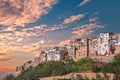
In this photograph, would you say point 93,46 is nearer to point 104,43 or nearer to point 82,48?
point 82,48

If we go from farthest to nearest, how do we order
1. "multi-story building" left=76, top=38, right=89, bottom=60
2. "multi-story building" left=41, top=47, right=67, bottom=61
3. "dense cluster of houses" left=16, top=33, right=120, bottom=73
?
"multi-story building" left=41, top=47, right=67, bottom=61, "multi-story building" left=76, top=38, right=89, bottom=60, "dense cluster of houses" left=16, top=33, right=120, bottom=73

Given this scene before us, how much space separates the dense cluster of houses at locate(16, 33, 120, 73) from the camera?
35.7 m

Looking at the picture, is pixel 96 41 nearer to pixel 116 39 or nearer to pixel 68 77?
pixel 116 39

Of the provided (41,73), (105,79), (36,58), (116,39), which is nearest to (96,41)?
(116,39)

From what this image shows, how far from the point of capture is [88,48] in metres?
39.5

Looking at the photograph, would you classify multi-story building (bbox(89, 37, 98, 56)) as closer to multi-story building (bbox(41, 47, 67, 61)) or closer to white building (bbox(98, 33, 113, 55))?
white building (bbox(98, 33, 113, 55))

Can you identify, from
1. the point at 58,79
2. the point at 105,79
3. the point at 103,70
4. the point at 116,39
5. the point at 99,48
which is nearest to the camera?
the point at 105,79

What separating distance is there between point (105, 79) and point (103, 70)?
239cm

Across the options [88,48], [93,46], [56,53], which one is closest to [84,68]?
[93,46]

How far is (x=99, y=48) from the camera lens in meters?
37.8

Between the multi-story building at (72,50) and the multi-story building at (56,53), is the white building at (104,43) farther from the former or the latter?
the multi-story building at (56,53)

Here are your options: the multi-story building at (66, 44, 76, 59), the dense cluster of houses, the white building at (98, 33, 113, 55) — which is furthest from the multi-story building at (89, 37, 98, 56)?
the multi-story building at (66, 44, 76, 59)

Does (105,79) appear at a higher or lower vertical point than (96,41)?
lower

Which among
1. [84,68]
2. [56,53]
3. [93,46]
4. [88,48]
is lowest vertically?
[84,68]
